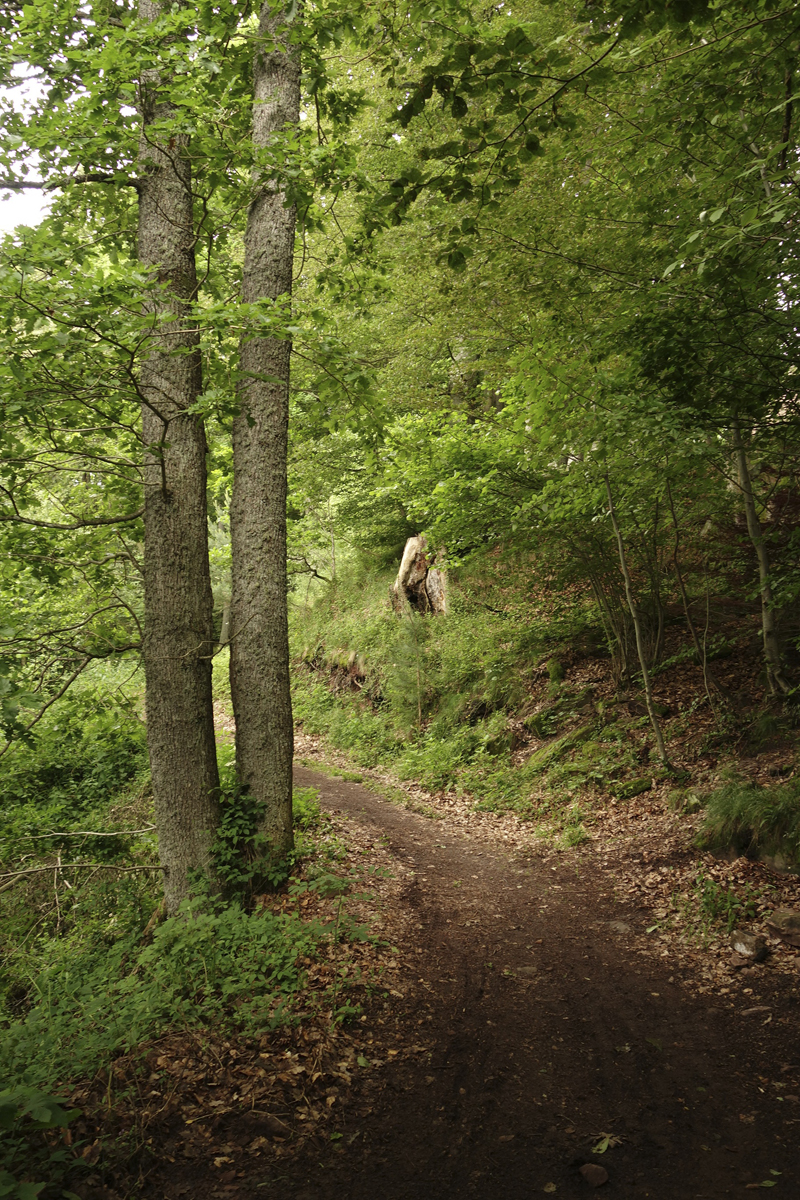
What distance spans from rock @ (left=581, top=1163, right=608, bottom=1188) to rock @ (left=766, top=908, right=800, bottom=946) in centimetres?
265

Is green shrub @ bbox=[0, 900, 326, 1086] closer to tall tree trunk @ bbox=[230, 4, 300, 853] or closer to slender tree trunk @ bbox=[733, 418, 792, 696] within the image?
tall tree trunk @ bbox=[230, 4, 300, 853]

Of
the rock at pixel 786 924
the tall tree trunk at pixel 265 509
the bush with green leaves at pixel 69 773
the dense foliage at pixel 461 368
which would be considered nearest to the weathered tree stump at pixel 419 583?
the dense foliage at pixel 461 368

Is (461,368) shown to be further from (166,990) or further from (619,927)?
(166,990)

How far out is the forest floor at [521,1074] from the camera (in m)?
2.99

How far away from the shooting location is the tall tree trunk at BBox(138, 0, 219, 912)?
530cm

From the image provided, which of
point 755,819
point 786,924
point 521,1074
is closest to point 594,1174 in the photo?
point 521,1074

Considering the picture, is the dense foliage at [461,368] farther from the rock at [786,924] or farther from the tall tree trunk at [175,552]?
the rock at [786,924]

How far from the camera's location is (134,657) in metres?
6.44

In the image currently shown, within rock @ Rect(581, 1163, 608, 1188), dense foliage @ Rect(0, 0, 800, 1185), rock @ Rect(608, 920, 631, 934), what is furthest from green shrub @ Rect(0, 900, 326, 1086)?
rock @ Rect(608, 920, 631, 934)

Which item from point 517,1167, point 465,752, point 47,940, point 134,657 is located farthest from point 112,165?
point 465,752

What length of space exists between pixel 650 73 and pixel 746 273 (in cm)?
257

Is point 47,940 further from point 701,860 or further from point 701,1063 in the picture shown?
point 701,860

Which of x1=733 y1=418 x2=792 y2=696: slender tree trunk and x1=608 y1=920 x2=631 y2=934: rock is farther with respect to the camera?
x1=733 y1=418 x2=792 y2=696: slender tree trunk

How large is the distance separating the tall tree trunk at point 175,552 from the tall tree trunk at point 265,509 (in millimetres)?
309
